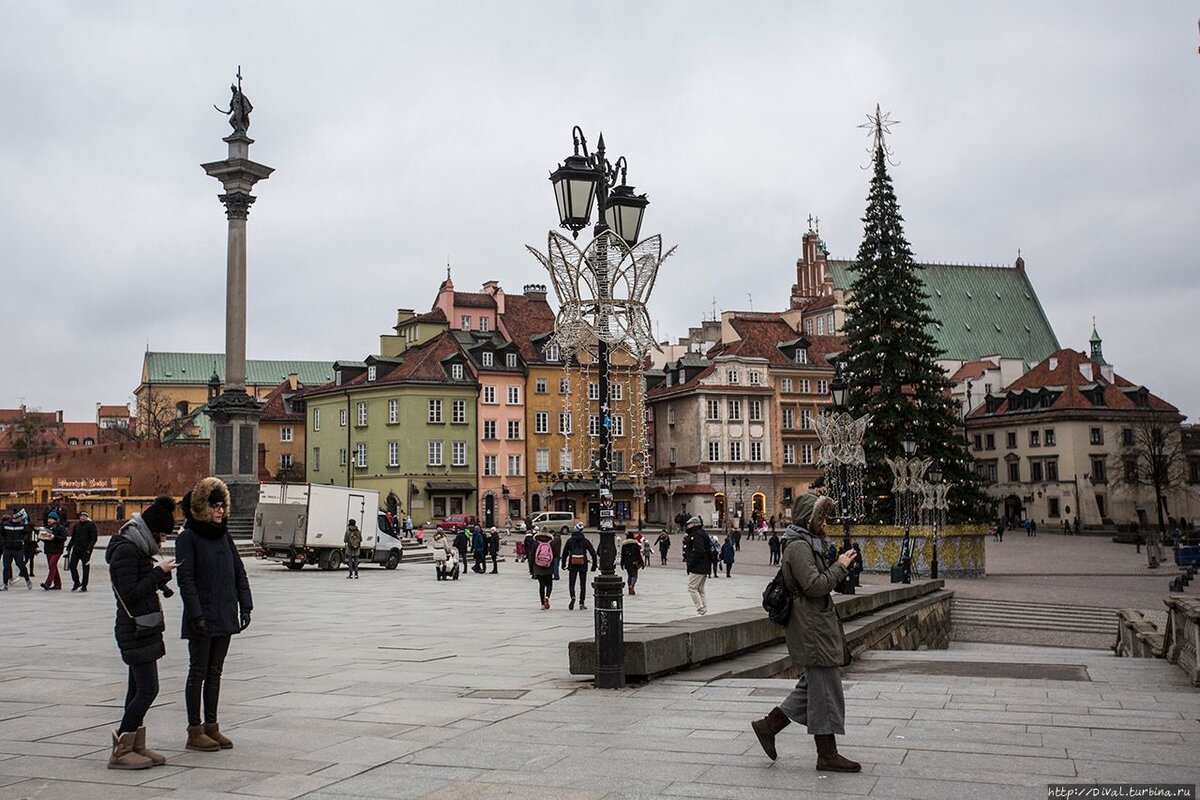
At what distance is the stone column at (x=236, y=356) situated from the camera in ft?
138

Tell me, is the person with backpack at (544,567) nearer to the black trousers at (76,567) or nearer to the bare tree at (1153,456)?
the black trousers at (76,567)

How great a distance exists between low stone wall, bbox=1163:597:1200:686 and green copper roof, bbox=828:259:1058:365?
9440 cm

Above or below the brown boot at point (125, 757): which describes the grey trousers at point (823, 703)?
above

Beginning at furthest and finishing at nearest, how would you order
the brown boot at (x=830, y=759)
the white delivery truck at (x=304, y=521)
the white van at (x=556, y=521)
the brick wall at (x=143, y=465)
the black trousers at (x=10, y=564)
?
the brick wall at (x=143, y=465), the white van at (x=556, y=521), the white delivery truck at (x=304, y=521), the black trousers at (x=10, y=564), the brown boot at (x=830, y=759)

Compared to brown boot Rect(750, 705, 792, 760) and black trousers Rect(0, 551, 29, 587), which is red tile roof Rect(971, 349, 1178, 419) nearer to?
black trousers Rect(0, 551, 29, 587)

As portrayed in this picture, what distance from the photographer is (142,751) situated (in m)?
7.82

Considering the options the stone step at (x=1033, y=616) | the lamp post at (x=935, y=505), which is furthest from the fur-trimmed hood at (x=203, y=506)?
the lamp post at (x=935, y=505)

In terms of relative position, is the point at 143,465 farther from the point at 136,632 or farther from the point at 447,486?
the point at 136,632

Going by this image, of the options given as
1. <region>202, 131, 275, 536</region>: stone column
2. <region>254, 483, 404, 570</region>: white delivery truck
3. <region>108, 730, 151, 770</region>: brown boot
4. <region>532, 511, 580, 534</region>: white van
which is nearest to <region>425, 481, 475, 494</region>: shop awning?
<region>532, 511, 580, 534</region>: white van

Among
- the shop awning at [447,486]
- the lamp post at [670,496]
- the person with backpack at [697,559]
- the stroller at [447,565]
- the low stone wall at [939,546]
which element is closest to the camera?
the person with backpack at [697,559]

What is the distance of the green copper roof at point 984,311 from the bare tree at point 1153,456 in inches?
913

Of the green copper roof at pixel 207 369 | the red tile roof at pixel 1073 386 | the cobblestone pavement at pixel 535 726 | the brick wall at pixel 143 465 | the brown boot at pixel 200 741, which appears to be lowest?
the cobblestone pavement at pixel 535 726

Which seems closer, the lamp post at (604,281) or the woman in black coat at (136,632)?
the woman in black coat at (136,632)

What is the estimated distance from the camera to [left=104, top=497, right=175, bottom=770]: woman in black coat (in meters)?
7.73
